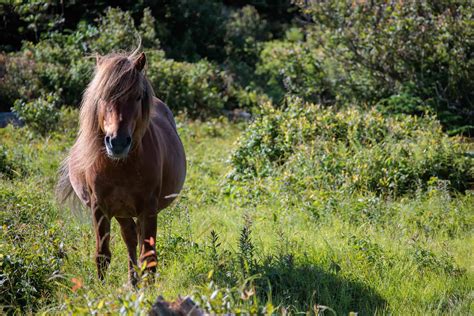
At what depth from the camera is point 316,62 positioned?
13094mm

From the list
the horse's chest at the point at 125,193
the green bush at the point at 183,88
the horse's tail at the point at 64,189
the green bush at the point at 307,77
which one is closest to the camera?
the horse's chest at the point at 125,193

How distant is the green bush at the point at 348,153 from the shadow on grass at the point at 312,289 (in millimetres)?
2545

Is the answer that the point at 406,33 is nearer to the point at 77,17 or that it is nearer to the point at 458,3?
the point at 458,3

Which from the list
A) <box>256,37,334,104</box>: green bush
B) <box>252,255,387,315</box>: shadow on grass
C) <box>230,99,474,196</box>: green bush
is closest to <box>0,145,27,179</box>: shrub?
<box>230,99,474,196</box>: green bush

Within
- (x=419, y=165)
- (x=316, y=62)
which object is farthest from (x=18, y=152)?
(x=316, y=62)

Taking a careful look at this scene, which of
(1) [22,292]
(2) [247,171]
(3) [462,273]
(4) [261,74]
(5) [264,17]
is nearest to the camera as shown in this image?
(1) [22,292]

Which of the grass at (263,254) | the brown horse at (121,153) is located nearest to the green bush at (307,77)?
the grass at (263,254)

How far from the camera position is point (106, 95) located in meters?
4.27

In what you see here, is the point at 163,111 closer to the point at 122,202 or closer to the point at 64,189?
the point at 64,189

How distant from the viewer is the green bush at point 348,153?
287 inches

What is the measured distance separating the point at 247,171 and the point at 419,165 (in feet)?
7.20

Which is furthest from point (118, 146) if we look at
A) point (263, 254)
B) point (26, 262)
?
point (263, 254)

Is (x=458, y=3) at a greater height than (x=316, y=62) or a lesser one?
greater

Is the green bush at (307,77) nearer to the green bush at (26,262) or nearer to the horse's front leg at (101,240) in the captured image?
the green bush at (26,262)
